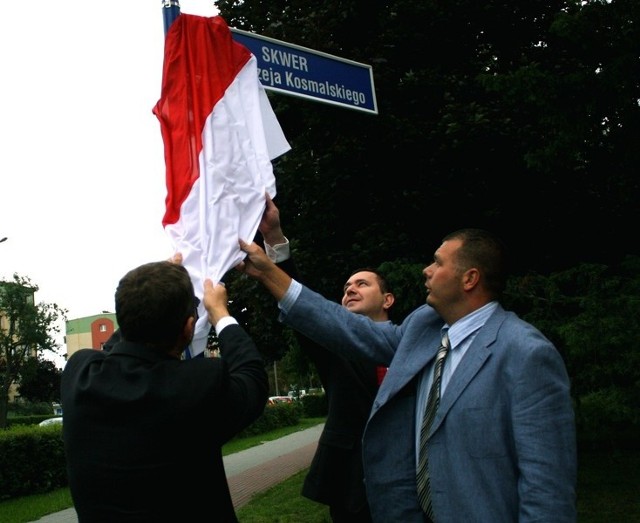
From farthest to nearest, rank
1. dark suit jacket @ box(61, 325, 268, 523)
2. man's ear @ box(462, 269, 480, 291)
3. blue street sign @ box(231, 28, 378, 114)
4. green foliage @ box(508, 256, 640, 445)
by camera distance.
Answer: green foliage @ box(508, 256, 640, 445), blue street sign @ box(231, 28, 378, 114), man's ear @ box(462, 269, 480, 291), dark suit jacket @ box(61, 325, 268, 523)

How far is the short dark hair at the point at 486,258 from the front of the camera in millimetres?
3113

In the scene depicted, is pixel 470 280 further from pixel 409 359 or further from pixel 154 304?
pixel 154 304

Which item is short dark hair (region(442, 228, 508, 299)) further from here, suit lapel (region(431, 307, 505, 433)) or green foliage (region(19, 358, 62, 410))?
green foliage (region(19, 358, 62, 410))

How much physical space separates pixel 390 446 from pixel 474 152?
8458 mm

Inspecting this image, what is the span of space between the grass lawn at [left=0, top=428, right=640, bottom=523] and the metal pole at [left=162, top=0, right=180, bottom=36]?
734 cm

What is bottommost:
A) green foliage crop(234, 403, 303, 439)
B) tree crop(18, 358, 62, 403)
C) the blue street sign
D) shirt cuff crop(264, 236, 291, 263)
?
green foliage crop(234, 403, 303, 439)

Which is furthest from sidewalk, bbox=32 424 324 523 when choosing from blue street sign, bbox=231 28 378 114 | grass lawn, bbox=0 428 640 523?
blue street sign, bbox=231 28 378 114

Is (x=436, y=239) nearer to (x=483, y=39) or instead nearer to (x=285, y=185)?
(x=285, y=185)

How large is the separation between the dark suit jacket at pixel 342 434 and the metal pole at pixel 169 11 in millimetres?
1669

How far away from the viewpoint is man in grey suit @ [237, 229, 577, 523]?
2.66 m

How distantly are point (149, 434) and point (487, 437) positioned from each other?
1.12 metres

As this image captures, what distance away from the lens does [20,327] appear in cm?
6969

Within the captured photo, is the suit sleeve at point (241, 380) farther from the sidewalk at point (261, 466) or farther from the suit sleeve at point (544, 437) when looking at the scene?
the sidewalk at point (261, 466)

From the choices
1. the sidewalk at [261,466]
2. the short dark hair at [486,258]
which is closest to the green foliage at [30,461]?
the sidewalk at [261,466]
